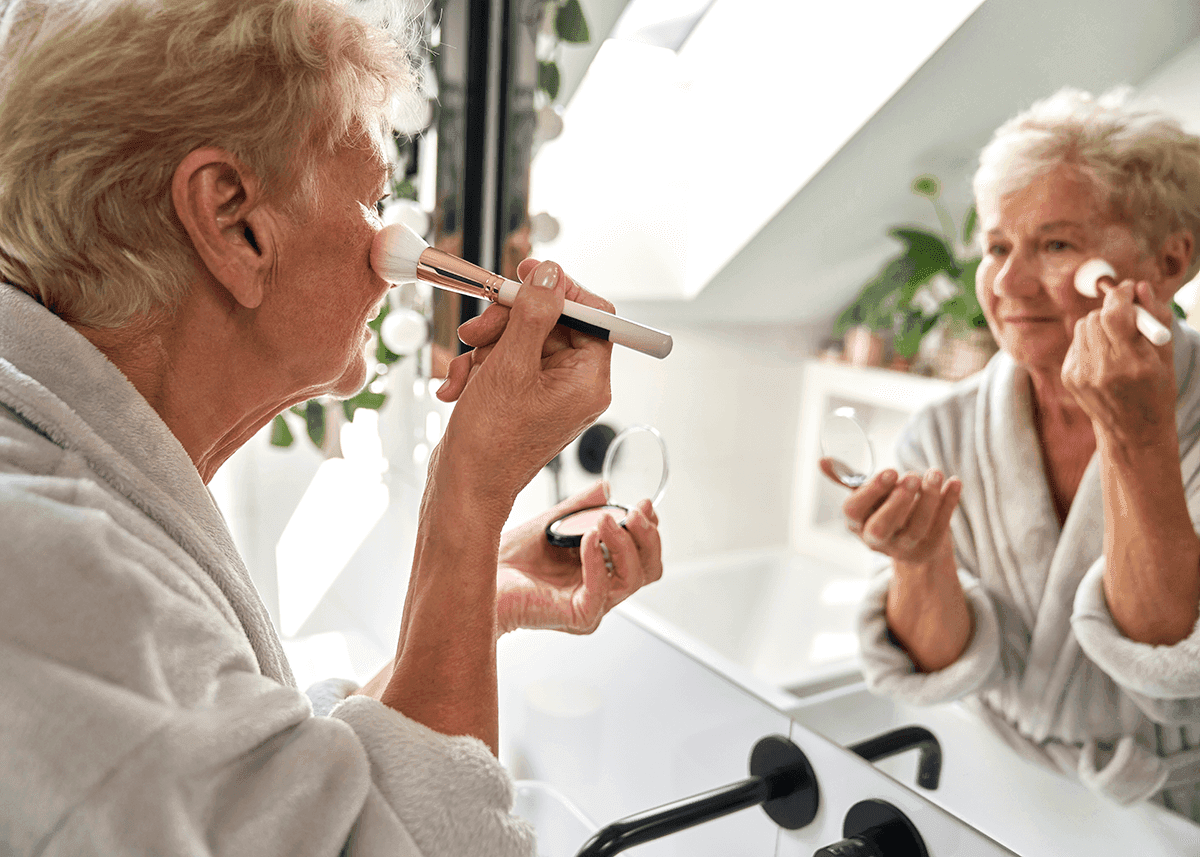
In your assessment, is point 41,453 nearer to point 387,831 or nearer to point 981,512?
point 387,831

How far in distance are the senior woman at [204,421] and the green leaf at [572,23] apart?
57cm

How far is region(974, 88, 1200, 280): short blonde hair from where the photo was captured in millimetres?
462

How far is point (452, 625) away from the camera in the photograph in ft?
1.83

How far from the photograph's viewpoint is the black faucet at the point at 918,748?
63cm

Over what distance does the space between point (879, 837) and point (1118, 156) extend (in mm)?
512

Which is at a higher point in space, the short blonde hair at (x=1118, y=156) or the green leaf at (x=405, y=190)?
the green leaf at (x=405, y=190)

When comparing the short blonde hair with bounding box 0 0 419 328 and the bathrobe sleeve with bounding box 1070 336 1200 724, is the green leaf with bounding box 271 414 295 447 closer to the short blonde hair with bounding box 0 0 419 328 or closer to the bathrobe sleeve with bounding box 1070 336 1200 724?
the short blonde hair with bounding box 0 0 419 328

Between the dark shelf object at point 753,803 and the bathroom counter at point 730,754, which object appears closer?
the bathroom counter at point 730,754

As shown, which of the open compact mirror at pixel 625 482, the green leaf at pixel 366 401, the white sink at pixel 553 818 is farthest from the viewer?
the green leaf at pixel 366 401

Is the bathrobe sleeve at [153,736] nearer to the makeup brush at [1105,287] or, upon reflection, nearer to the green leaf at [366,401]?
the makeup brush at [1105,287]

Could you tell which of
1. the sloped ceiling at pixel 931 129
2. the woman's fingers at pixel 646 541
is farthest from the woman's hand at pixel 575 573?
the sloped ceiling at pixel 931 129

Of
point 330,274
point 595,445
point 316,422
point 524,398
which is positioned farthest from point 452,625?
point 316,422

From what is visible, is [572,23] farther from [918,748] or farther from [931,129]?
[918,748]

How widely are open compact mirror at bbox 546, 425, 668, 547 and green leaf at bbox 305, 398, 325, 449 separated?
865 millimetres
